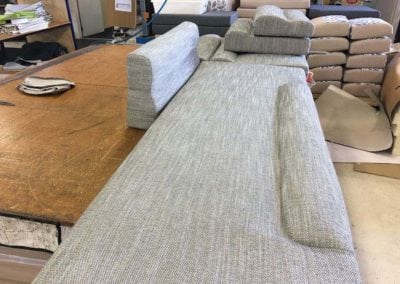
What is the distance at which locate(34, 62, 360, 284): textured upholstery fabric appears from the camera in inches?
23.8

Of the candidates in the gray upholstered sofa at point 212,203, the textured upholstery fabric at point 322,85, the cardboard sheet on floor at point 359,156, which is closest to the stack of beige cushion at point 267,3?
the textured upholstery fabric at point 322,85

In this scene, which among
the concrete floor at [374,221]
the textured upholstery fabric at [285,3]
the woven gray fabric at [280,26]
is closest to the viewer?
the concrete floor at [374,221]

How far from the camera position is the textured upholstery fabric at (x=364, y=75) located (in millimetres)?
2867

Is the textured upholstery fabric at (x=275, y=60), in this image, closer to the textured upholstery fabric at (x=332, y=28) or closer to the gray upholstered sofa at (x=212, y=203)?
the gray upholstered sofa at (x=212, y=203)

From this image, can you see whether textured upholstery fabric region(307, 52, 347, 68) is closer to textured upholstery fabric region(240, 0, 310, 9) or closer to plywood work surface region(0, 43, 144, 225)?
textured upholstery fabric region(240, 0, 310, 9)

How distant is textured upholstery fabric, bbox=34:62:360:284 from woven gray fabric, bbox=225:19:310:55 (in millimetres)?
1036

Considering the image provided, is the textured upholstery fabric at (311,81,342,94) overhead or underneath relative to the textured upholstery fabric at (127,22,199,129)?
underneath

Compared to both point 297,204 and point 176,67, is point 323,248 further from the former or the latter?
point 176,67

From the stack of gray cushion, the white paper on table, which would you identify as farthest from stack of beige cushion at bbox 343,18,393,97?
the white paper on table

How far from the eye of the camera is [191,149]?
1.01 metres

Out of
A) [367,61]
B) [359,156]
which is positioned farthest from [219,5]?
[359,156]

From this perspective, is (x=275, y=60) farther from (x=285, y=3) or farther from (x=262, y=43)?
(x=285, y=3)

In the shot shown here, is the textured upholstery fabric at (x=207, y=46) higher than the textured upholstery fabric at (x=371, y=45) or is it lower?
higher

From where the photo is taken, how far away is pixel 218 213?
75 cm
